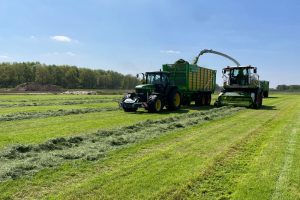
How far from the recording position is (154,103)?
17828 millimetres

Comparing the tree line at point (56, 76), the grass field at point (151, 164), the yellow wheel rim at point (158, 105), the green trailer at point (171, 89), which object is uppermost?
the tree line at point (56, 76)

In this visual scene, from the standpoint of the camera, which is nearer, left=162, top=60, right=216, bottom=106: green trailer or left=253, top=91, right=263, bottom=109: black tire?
left=253, top=91, right=263, bottom=109: black tire

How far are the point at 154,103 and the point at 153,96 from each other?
53 cm

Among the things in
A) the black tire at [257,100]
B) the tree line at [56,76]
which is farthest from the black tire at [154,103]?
the tree line at [56,76]

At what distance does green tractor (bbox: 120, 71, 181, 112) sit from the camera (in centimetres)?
1805

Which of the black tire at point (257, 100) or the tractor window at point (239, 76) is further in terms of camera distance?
the tractor window at point (239, 76)

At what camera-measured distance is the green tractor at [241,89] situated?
2205 cm

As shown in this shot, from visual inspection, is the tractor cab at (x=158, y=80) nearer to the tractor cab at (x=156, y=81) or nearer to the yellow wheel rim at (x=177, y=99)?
the tractor cab at (x=156, y=81)

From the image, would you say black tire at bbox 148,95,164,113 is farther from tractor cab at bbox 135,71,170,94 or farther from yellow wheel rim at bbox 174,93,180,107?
yellow wheel rim at bbox 174,93,180,107

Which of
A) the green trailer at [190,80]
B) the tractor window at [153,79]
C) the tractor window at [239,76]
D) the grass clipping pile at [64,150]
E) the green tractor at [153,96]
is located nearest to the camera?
the grass clipping pile at [64,150]

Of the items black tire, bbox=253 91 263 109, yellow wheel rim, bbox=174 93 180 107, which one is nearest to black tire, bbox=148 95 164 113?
yellow wheel rim, bbox=174 93 180 107

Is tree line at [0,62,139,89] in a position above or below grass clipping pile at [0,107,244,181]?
above

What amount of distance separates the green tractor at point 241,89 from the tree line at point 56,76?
6409cm

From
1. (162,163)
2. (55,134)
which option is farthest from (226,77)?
(162,163)
